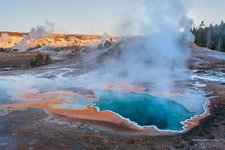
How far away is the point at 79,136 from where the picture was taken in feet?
45.1

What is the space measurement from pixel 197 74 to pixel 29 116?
70.8ft

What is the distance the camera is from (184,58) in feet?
142

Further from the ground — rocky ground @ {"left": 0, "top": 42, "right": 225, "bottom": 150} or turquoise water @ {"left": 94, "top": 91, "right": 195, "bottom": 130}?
rocky ground @ {"left": 0, "top": 42, "right": 225, "bottom": 150}

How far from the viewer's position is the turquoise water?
55.1 ft

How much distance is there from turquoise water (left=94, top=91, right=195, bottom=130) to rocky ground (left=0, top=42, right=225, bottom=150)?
5.27ft

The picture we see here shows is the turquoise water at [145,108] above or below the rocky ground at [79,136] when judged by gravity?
below

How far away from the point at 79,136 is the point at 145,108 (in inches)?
276

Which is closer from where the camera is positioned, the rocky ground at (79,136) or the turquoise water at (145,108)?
the rocky ground at (79,136)

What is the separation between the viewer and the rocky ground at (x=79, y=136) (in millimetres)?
12703

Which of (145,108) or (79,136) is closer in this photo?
(79,136)

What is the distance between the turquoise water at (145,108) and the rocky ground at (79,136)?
1.61 meters

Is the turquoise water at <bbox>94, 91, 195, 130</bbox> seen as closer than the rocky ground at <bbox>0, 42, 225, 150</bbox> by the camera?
No

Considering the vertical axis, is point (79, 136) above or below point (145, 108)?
above

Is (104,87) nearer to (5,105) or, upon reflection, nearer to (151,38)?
(5,105)
